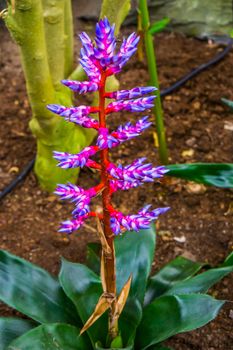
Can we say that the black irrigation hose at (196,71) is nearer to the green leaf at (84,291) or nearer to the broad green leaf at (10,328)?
the green leaf at (84,291)

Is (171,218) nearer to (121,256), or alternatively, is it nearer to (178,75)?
(121,256)

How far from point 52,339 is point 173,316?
11.0 inches

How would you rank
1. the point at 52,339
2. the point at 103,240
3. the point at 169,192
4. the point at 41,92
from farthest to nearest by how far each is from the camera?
1. the point at 169,192
2. the point at 41,92
3. the point at 52,339
4. the point at 103,240

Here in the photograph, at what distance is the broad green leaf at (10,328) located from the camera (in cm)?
144

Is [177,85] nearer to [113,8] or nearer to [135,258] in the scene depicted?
[113,8]

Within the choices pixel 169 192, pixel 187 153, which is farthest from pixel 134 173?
pixel 187 153

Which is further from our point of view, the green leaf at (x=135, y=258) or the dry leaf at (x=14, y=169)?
the dry leaf at (x=14, y=169)

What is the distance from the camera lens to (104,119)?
1.05 m

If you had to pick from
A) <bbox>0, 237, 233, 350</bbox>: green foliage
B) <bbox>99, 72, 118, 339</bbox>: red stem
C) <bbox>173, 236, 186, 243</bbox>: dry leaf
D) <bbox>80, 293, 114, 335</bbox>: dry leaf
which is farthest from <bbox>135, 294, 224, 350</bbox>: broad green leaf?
<bbox>173, 236, 186, 243</bbox>: dry leaf

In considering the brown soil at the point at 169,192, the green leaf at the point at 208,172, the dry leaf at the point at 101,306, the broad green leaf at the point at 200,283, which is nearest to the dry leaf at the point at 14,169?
the brown soil at the point at 169,192

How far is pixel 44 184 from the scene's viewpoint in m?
2.10

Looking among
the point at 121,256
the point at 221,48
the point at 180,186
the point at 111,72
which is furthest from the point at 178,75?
the point at 111,72

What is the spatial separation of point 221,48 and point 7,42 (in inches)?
39.4

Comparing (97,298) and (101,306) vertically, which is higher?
(101,306)
